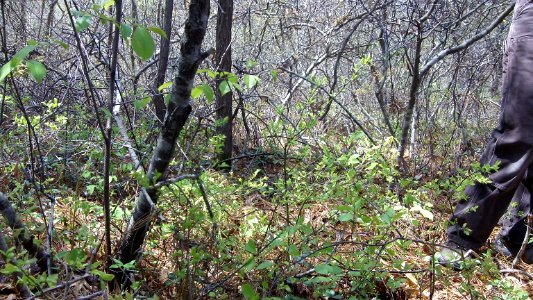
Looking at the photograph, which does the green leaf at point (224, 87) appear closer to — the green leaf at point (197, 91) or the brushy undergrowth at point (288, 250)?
the green leaf at point (197, 91)

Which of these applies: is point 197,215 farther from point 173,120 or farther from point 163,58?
point 163,58

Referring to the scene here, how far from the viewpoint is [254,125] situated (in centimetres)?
528

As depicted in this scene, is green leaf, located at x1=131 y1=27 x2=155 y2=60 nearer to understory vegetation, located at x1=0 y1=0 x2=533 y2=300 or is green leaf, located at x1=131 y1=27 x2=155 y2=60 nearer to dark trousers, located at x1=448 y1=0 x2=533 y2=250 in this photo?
understory vegetation, located at x1=0 y1=0 x2=533 y2=300

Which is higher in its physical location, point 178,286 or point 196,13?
point 196,13

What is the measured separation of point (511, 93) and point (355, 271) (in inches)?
62.3

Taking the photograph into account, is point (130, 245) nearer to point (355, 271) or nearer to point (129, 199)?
point (129, 199)

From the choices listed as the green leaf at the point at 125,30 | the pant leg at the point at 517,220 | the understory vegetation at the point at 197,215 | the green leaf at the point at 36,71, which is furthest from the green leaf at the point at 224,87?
the pant leg at the point at 517,220

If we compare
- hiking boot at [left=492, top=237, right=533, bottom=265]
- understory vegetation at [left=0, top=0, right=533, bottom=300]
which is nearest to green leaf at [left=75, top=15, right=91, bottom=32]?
understory vegetation at [left=0, top=0, right=533, bottom=300]

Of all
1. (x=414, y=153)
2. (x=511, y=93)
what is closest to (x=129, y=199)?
(x=511, y=93)

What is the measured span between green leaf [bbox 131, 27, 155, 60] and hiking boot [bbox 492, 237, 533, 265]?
9.20 feet

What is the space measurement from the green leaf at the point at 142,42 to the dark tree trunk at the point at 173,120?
1.22 ft

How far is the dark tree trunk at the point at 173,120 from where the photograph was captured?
5.63 ft

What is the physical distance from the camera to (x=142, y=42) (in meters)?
1.36

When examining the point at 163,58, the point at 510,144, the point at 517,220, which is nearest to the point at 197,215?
the point at 510,144
